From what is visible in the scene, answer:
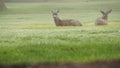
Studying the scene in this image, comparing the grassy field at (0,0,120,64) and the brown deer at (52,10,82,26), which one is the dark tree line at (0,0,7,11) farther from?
the brown deer at (52,10,82,26)

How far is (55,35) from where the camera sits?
321 inches

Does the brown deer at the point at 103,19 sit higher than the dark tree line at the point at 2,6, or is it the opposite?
the dark tree line at the point at 2,6

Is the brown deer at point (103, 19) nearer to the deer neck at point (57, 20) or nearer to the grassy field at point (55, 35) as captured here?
the grassy field at point (55, 35)

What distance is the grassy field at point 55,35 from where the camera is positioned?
7.94 metres

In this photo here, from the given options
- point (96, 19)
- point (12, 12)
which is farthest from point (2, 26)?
point (96, 19)

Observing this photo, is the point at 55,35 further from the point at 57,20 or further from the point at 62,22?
the point at 62,22

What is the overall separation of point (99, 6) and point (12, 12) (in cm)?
102

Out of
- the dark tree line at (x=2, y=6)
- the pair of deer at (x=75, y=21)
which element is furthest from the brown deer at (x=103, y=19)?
the dark tree line at (x=2, y=6)

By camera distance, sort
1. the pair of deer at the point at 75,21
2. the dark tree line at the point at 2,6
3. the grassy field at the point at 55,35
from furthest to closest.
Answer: the dark tree line at the point at 2,6 → the pair of deer at the point at 75,21 → the grassy field at the point at 55,35

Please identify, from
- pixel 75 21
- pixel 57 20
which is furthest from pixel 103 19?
pixel 57 20

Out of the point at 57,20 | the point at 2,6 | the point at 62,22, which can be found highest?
the point at 2,6

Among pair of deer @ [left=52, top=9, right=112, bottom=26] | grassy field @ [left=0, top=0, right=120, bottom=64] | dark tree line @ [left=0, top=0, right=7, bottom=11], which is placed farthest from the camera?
dark tree line @ [left=0, top=0, right=7, bottom=11]

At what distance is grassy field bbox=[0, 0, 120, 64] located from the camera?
26.0 ft

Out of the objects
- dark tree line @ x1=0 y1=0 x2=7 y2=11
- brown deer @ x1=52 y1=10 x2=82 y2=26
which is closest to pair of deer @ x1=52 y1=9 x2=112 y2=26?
brown deer @ x1=52 y1=10 x2=82 y2=26
